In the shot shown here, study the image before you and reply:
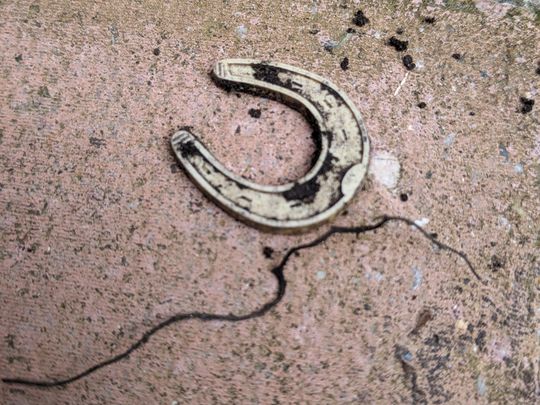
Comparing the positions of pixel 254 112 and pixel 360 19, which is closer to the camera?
pixel 254 112

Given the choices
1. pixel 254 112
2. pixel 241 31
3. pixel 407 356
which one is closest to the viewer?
pixel 407 356

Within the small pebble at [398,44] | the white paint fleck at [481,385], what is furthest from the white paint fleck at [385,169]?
the white paint fleck at [481,385]

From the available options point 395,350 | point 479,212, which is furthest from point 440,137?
point 395,350

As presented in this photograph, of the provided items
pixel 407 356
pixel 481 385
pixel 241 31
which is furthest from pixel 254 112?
pixel 481 385

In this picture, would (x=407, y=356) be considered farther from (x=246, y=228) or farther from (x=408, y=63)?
(x=408, y=63)

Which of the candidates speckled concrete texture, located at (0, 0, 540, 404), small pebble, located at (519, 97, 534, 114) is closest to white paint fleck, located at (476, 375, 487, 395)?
speckled concrete texture, located at (0, 0, 540, 404)

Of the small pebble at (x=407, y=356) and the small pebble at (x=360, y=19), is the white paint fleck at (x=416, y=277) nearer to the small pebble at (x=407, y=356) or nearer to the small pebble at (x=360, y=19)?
the small pebble at (x=407, y=356)

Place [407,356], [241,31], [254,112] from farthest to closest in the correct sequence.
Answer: [241,31], [254,112], [407,356]
